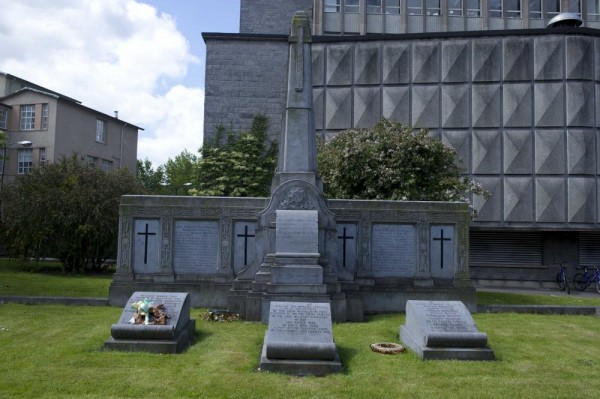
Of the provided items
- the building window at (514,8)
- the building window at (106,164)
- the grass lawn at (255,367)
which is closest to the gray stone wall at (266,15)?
the building window at (514,8)

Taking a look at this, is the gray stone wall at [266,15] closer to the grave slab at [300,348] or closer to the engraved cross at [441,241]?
the engraved cross at [441,241]

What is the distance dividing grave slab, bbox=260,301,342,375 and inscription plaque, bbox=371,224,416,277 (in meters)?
6.03

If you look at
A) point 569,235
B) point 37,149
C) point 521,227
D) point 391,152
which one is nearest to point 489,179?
point 521,227

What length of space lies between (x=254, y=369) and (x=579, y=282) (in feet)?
73.9

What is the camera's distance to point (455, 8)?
35.2 m

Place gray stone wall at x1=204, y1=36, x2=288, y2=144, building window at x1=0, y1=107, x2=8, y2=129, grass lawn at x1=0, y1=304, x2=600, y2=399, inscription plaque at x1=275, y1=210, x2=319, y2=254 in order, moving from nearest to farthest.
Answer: grass lawn at x1=0, y1=304, x2=600, y2=399 → inscription plaque at x1=275, y1=210, x2=319, y2=254 → gray stone wall at x1=204, y1=36, x2=288, y2=144 → building window at x1=0, y1=107, x2=8, y2=129

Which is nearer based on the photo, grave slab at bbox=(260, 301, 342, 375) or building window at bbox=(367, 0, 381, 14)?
grave slab at bbox=(260, 301, 342, 375)

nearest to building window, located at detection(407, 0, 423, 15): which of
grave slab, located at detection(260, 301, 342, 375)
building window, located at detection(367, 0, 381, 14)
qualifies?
building window, located at detection(367, 0, 381, 14)

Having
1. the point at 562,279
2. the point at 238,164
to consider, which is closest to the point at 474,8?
the point at 562,279

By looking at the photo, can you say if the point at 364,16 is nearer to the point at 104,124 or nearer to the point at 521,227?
the point at 521,227

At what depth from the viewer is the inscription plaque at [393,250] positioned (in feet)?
48.4

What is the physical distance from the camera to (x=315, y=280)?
12.0m

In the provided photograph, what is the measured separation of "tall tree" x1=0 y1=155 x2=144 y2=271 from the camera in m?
25.6

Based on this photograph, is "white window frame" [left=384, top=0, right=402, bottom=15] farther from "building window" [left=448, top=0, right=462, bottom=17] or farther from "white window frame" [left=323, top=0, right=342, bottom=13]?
"building window" [left=448, top=0, right=462, bottom=17]
